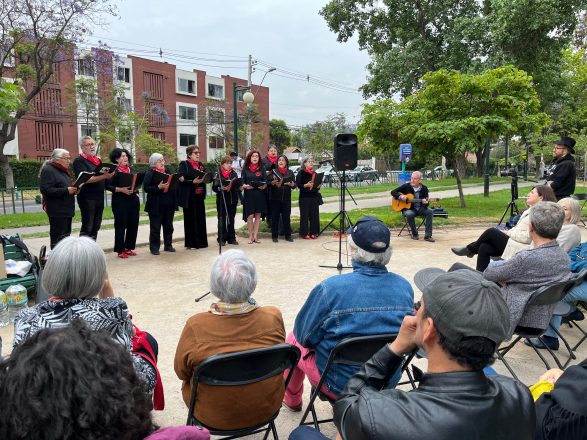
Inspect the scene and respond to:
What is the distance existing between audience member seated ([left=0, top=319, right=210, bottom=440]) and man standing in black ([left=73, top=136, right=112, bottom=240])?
6282 mm

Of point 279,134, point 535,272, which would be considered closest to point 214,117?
point 279,134

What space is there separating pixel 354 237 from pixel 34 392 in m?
2.13

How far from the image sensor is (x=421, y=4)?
2261 centimetres

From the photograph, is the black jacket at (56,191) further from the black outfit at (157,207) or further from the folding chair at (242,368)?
the folding chair at (242,368)

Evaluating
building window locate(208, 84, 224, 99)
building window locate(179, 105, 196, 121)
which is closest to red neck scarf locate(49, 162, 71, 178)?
building window locate(179, 105, 196, 121)

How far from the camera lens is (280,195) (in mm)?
9297

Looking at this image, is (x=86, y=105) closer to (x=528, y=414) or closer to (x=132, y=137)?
(x=132, y=137)

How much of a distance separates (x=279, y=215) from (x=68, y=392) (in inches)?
334

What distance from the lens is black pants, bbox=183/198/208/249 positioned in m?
8.42

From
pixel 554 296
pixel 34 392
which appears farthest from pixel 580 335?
pixel 34 392

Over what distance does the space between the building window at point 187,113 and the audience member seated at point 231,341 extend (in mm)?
47522

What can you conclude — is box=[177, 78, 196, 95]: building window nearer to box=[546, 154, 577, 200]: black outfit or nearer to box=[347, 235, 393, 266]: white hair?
box=[546, 154, 577, 200]: black outfit

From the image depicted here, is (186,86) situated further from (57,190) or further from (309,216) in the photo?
(57,190)

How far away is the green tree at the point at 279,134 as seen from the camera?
193 feet
